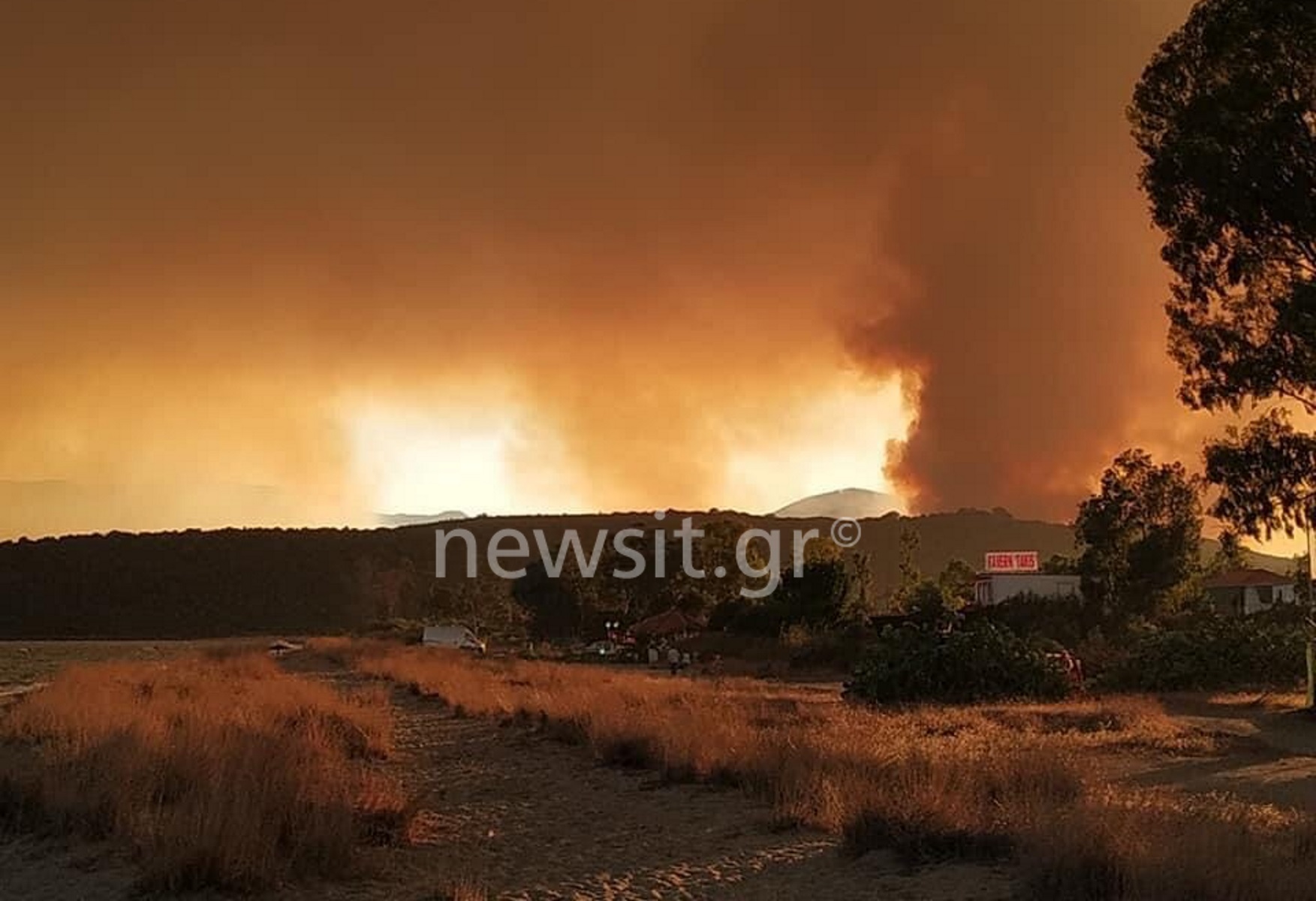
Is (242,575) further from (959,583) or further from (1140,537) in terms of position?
(1140,537)

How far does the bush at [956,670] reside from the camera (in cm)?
3141

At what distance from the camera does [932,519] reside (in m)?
173

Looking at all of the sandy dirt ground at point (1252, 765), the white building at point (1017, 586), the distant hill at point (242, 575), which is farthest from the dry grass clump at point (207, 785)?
the distant hill at point (242, 575)

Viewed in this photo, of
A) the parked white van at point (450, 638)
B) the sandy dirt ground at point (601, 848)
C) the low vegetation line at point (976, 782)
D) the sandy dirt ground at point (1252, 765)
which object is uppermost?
the parked white van at point (450, 638)

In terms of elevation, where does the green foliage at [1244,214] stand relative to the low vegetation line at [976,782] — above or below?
above

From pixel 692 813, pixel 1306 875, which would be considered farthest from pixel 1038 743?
pixel 1306 875

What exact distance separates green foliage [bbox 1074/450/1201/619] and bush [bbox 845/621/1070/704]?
27.5 m

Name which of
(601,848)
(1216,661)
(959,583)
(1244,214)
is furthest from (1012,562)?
(601,848)

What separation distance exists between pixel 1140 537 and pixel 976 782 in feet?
173

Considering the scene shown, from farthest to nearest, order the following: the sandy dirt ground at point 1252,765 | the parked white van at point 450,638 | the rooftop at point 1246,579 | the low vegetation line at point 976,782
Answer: the rooftop at point 1246,579 < the parked white van at point 450,638 < the sandy dirt ground at point 1252,765 < the low vegetation line at point 976,782

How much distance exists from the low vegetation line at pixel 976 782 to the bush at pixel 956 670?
3.37 m

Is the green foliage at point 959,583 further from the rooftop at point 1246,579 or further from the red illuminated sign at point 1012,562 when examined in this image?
the rooftop at point 1246,579

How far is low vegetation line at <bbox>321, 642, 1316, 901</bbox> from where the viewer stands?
8203mm

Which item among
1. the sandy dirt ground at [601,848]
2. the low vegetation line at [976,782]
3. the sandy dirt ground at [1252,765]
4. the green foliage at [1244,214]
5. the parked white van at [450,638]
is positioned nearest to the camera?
the low vegetation line at [976,782]
